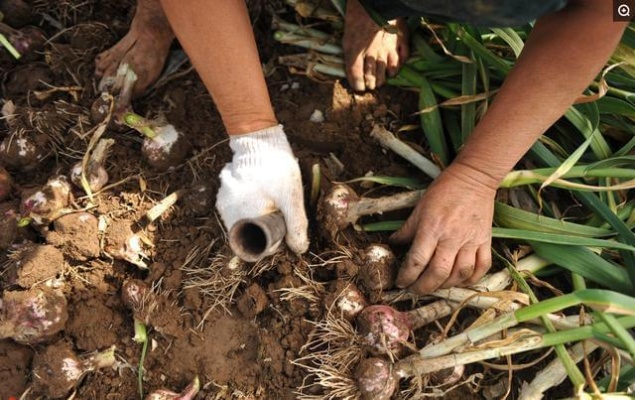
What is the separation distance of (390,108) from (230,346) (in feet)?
2.59

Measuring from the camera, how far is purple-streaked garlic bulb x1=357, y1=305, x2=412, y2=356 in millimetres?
1196

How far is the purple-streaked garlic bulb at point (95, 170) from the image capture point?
141 cm

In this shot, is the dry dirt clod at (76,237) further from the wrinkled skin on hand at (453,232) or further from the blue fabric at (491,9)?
the blue fabric at (491,9)

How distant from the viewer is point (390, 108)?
1542 millimetres

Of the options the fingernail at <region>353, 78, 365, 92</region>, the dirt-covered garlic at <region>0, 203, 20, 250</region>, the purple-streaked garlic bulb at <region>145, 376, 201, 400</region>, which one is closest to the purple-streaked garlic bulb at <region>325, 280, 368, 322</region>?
the purple-streaked garlic bulb at <region>145, 376, 201, 400</region>

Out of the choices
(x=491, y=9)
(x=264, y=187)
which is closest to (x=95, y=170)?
(x=264, y=187)

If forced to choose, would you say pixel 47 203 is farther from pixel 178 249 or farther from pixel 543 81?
pixel 543 81

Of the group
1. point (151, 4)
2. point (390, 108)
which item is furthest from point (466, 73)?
point (151, 4)

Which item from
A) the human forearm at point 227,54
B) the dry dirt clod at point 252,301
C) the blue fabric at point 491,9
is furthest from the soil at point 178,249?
the blue fabric at point 491,9

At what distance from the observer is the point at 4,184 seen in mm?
1440

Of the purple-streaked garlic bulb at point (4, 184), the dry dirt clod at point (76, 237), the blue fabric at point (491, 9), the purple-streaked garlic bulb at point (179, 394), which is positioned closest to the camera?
the blue fabric at point (491, 9)

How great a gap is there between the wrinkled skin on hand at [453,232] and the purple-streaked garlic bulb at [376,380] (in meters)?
0.21

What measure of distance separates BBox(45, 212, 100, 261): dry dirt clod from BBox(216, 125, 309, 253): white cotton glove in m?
0.34

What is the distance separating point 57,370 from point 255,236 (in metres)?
0.55
